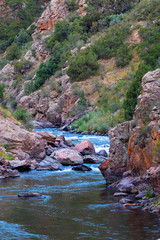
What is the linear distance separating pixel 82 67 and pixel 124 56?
21.8 feet

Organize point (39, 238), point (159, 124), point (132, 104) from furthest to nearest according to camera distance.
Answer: point (132, 104) → point (159, 124) → point (39, 238)

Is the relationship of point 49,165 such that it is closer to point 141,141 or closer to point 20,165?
point 20,165

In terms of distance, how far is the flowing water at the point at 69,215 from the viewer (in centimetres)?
845

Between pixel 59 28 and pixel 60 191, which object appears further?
pixel 59 28

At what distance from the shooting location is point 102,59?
55.6m

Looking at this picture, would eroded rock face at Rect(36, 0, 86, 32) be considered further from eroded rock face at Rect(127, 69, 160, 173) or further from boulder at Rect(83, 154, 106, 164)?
eroded rock face at Rect(127, 69, 160, 173)

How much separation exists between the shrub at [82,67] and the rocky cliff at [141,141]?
1461 inches

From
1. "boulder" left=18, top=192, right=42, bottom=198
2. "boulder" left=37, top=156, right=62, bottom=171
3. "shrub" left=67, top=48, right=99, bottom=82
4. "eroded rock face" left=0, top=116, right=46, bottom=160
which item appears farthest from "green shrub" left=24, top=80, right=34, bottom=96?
"boulder" left=18, top=192, right=42, bottom=198

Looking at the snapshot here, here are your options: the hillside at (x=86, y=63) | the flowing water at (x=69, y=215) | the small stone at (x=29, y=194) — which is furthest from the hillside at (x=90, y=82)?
the small stone at (x=29, y=194)

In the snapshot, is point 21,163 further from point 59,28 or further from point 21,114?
point 59,28

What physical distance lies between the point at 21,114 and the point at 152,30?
29166 mm

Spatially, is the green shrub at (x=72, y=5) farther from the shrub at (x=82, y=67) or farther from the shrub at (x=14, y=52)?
the shrub at (x=82, y=67)

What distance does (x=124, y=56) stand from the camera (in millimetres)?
51188

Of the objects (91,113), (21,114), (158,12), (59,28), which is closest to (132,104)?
(21,114)
